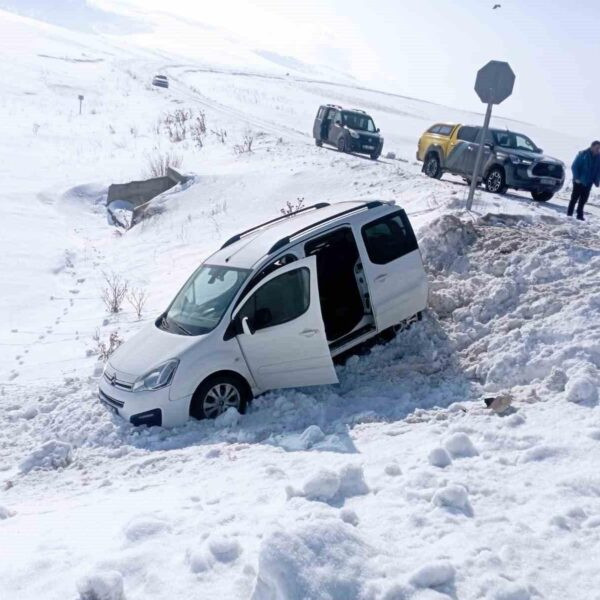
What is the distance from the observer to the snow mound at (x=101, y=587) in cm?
394

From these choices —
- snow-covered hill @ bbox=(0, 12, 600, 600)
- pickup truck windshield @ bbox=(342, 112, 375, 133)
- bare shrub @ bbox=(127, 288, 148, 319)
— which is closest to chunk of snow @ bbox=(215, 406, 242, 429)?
snow-covered hill @ bbox=(0, 12, 600, 600)

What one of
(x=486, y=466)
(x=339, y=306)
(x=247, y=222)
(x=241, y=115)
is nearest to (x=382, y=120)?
(x=241, y=115)

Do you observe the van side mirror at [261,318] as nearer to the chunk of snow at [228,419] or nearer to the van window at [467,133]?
the chunk of snow at [228,419]

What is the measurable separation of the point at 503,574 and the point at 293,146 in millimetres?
22788

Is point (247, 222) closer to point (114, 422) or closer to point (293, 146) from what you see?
point (293, 146)

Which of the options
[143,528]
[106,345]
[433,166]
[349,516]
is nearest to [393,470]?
[349,516]

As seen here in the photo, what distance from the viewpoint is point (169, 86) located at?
56.8 metres

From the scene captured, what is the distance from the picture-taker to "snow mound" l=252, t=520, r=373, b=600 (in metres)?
3.88

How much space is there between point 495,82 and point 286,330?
23.1ft

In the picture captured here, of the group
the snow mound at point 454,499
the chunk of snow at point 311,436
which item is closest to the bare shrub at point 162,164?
the chunk of snow at point 311,436

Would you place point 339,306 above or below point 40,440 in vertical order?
above

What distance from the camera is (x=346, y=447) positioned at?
669 centimetres

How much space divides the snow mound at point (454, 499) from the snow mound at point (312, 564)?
32.0 inches

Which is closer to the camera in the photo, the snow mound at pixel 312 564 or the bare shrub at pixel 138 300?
the snow mound at pixel 312 564
